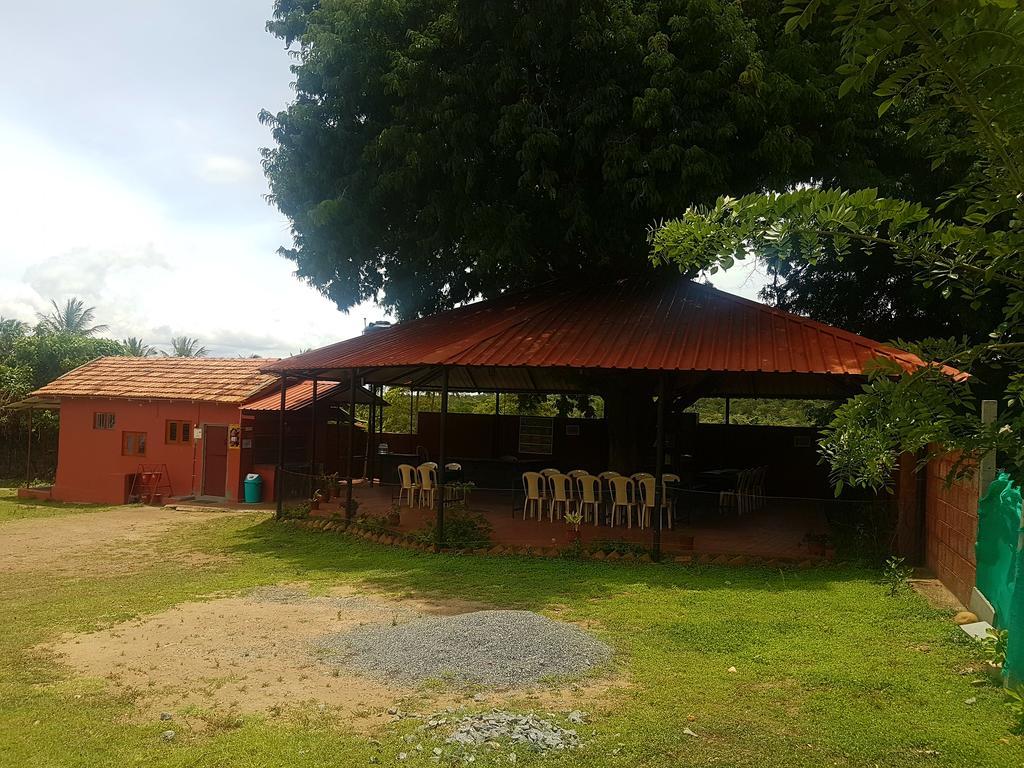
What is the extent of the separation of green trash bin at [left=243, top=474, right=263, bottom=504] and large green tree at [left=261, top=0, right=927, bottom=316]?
6.86 metres

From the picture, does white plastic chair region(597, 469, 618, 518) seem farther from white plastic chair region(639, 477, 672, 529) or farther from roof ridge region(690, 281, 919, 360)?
roof ridge region(690, 281, 919, 360)

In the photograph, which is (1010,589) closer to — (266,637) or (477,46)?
(266,637)

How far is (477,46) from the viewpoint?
45.2ft

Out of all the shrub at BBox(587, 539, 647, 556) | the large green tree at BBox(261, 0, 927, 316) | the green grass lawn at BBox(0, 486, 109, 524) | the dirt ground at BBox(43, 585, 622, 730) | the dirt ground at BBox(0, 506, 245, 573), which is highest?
the large green tree at BBox(261, 0, 927, 316)

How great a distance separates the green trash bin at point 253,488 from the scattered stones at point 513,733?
15.4 m

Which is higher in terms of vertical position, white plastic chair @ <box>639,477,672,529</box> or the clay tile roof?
the clay tile roof

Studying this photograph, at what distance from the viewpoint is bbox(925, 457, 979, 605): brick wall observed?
26.1ft

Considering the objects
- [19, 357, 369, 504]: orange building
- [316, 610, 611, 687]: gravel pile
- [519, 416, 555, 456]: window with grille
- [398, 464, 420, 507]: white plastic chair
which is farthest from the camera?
[519, 416, 555, 456]: window with grille

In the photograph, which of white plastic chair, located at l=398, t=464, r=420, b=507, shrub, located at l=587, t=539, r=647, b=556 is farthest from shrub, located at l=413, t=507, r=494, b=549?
white plastic chair, located at l=398, t=464, r=420, b=507

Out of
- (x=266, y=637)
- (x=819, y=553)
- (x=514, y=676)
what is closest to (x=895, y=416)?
(x=514, y=676)

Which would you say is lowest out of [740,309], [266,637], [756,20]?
[266,637]

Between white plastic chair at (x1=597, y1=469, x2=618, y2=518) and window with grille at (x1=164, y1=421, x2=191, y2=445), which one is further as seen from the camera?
window with grille at (x1=164, y1=421, x2=191, y2=445)

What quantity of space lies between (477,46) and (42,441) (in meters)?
20.9

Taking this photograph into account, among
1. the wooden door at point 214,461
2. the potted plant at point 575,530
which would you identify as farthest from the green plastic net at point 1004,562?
the wooden door at point 214,461
